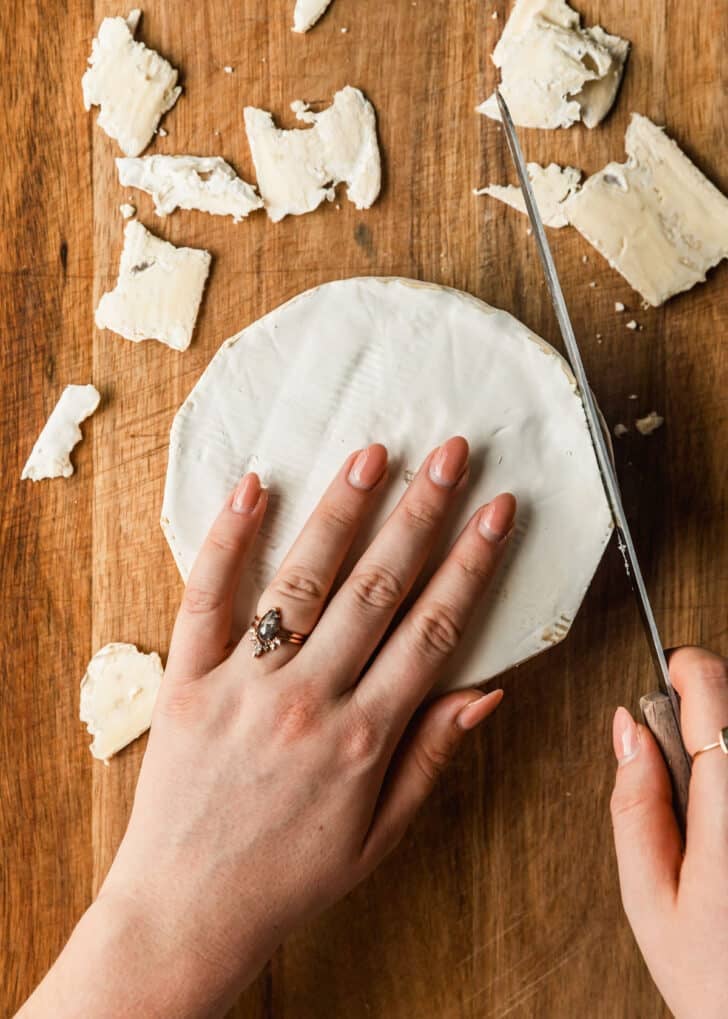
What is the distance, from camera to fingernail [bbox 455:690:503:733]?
38.7 inches

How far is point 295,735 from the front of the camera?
3.13 feet

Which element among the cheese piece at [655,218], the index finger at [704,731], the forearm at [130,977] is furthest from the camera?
the cheese piece at [655,218]

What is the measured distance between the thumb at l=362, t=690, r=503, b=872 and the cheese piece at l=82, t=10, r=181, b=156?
2.42ft

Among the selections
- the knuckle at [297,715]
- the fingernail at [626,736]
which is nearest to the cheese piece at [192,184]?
the knuckle at [297,715]

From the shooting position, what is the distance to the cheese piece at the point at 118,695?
44.6 inches

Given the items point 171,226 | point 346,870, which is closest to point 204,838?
point 346,870

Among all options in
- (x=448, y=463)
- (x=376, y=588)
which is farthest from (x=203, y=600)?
(x=448, y=463)

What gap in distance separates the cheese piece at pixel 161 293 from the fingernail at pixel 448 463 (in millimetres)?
360

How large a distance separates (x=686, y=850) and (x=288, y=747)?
376 mm

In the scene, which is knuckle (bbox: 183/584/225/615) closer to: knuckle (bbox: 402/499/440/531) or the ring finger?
the ring finger

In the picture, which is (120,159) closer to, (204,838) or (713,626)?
(204,838)

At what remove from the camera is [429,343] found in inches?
39.7

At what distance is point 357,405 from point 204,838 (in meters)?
0.46

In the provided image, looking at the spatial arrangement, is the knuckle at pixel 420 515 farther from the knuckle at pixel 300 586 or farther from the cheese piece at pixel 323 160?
the cheese piece at pixel 323 160
